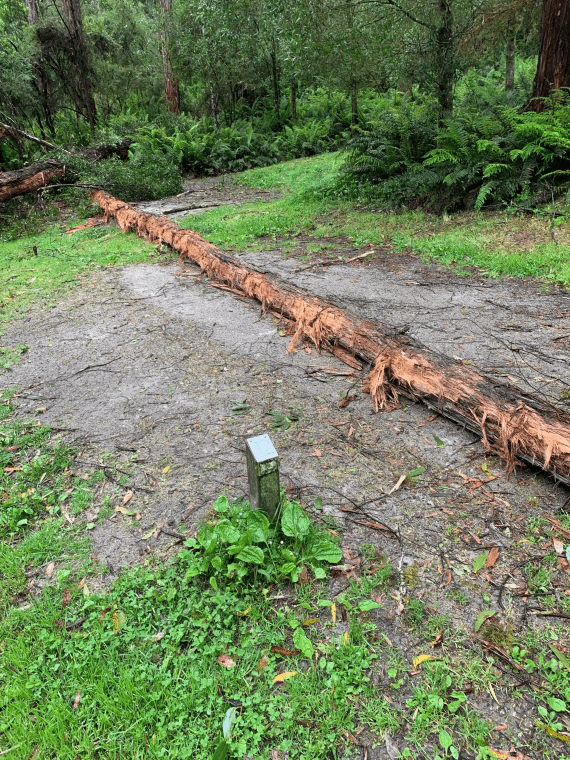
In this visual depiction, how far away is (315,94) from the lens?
18.9 m

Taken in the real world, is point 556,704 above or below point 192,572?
below

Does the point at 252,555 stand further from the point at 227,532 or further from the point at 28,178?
the point at 28,178

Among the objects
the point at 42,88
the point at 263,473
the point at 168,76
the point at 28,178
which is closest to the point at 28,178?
A: the point at 28,178

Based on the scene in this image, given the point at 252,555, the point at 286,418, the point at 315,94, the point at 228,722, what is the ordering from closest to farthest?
the point at 228,722
the point at 252,555
the point at 286,418
the point at 315,94

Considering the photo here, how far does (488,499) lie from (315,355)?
2118 mm

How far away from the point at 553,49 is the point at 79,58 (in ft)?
46.8

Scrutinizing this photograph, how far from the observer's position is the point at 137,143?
13.7 meters

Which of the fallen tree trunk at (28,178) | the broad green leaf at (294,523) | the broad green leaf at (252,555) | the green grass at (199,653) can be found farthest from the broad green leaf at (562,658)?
the fallen tree trunk at (28,178)

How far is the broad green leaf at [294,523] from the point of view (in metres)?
2.35

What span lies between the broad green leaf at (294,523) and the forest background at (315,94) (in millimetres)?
6435

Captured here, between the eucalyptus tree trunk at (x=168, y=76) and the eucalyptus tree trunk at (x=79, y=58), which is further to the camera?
the eucalyptus tree trunk at (x=168, y=76)

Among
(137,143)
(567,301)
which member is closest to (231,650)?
(567,301)

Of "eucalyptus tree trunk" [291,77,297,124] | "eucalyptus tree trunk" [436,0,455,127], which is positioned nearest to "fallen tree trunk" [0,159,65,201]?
"eucalyptus tree trunk" [436,0,455,127]

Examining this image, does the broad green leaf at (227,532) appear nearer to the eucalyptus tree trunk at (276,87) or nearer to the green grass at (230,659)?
the green grass at (230,659)
